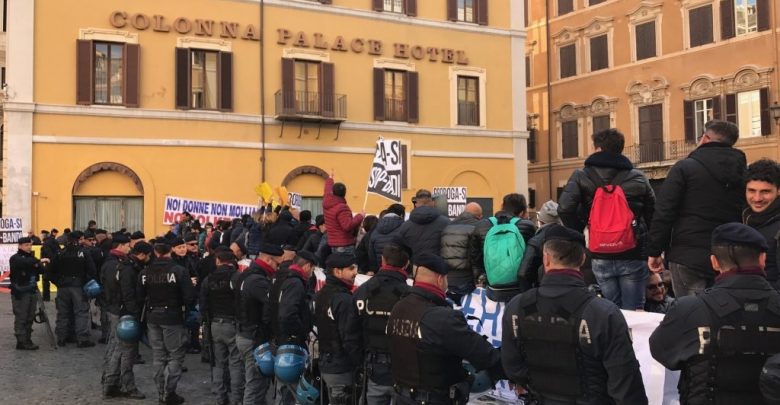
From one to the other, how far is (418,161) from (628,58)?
1346 cm

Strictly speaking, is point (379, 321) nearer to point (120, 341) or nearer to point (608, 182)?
point (608, 182)

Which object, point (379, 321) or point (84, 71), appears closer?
point (379, 321)

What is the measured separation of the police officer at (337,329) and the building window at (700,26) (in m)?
29.2

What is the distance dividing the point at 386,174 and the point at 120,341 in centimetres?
589

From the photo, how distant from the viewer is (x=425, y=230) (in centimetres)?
791

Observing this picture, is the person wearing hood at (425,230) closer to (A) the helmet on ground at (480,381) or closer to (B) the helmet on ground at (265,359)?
(B) the helmet on ground at (265,359)

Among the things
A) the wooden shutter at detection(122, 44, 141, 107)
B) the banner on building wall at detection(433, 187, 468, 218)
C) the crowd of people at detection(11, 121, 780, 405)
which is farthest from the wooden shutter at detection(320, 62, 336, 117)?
the crowd of people at detection(11, 121, 780, 405)

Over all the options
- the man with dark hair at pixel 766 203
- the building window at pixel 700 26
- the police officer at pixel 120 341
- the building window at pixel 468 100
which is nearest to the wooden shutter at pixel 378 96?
the building window at pixel 468 100

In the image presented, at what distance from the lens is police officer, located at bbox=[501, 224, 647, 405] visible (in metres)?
4.02

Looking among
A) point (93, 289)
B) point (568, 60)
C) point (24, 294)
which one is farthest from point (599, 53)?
point (24, 294)

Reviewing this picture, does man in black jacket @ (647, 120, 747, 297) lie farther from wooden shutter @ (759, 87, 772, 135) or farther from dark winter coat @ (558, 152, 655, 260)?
wooden shutter @ (759, 87, 772, 135)

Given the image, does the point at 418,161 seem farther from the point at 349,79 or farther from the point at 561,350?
the point at 561,350

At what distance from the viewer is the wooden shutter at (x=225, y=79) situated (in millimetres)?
24469

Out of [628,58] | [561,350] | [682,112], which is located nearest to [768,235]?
[561,350]
